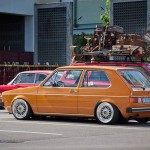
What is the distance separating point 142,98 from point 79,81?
170 centimetres

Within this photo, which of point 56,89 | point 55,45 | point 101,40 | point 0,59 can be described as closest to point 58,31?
point 55,45

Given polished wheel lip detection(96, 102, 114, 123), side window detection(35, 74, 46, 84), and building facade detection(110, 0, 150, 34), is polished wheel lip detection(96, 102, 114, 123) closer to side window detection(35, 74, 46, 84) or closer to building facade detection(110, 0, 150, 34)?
side window detection(35, 74, 46, 84)

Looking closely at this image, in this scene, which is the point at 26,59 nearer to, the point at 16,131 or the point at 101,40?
the point at 101,40

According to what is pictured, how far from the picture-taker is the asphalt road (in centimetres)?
1102

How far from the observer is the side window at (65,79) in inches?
600

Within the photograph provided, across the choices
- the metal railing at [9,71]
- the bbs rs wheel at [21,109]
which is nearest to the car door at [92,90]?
the bbs rs wheel at [21,109]

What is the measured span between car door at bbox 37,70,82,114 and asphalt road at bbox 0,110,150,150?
0.36 metres

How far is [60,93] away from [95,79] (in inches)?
39.6

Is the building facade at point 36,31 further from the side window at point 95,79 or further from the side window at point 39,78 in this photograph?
the side window at point 95,79

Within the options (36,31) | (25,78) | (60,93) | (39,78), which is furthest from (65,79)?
(36,31)

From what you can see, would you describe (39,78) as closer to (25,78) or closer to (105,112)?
(25,78)

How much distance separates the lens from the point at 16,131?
1320 centimetres

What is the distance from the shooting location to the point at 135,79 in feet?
49.0

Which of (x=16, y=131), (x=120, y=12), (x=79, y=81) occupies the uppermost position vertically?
(x=120, y=12)
